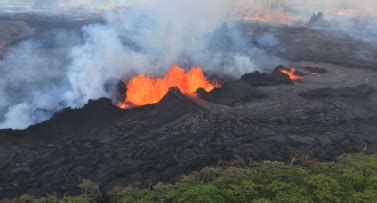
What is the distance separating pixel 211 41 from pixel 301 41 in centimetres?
2111

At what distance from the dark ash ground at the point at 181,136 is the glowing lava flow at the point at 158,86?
227 centimetres

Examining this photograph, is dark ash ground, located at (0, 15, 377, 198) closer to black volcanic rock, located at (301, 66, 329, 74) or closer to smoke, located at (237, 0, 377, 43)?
black volcanic rock, located at (301, 66, 329, 74)

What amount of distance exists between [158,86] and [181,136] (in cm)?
977

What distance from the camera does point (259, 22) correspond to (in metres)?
107

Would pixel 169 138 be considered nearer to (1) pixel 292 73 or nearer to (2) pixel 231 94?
(2) pixel 231 94

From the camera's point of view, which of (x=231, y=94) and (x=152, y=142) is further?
(x=231, y=94)

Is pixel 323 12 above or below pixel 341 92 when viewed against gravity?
above

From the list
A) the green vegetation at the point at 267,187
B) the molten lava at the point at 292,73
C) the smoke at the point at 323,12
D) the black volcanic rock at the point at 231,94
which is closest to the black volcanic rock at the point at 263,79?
the black volcanic rock at the point at 231,94

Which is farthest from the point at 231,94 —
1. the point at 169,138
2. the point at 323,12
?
the point at 323,12

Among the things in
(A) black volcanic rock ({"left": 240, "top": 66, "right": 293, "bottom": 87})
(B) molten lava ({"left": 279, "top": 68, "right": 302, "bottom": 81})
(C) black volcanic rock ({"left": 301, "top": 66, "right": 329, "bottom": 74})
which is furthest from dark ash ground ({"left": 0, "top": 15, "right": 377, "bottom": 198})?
(C) black volcanic rock ({"left": 301, "top": 66, "right": 329, "bottom": 74})

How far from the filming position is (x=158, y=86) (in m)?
39.0

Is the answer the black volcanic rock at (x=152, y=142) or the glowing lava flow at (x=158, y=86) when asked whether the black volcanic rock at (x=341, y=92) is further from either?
the glowing lava flow at (x=158, y=86)

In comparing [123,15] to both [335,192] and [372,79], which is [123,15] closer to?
[372,79]

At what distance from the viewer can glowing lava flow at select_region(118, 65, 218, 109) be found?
121 ft
